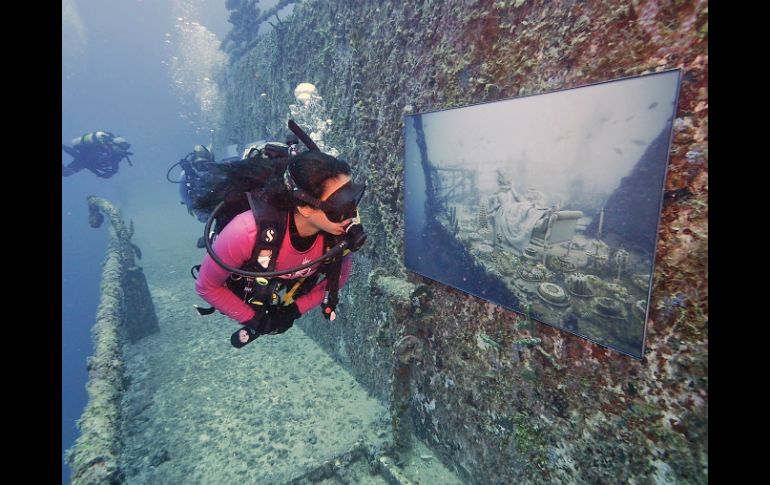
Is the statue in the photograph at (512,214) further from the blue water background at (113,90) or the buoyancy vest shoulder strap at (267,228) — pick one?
the blue water background at (113,90)

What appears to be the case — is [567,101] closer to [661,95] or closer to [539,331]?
[661,95]

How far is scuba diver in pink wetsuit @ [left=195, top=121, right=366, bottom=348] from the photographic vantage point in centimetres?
226

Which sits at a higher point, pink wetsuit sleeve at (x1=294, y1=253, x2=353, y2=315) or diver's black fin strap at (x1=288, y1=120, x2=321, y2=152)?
diver's black fin strap at (x1=288, y1=120, x2=321, y2=152)

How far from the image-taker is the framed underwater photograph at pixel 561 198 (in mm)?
1533

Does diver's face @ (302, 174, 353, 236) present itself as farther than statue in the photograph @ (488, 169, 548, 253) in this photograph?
Yes

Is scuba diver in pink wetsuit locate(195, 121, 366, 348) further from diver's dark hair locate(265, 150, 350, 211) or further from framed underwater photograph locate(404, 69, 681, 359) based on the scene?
framed underwater photograph locate(404, 69, 681, 359)

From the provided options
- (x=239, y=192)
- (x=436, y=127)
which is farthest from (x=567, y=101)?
(x=239, y=192)

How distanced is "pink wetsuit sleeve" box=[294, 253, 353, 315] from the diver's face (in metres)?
0.75

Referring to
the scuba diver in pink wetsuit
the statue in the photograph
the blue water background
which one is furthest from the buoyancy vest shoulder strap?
the blue water background

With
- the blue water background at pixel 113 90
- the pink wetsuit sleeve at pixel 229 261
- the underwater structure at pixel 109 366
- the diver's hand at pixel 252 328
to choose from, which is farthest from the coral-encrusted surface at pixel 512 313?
the blue water background at pixel 113 90

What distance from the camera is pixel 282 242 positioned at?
2480 millimetres
